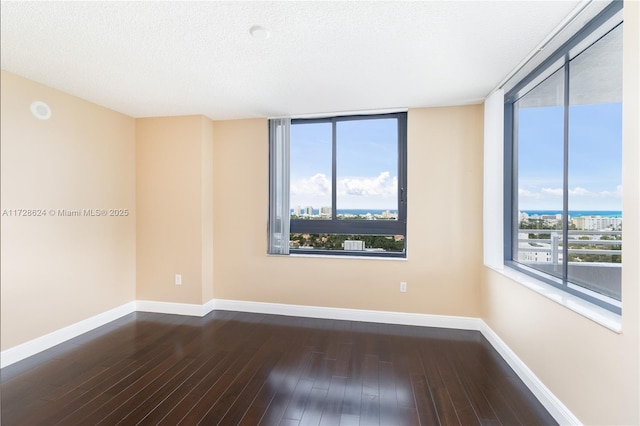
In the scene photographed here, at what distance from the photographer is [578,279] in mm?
1938

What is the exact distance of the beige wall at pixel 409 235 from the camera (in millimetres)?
3104

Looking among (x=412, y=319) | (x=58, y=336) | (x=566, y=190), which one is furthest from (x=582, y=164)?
(x=58, y=336)

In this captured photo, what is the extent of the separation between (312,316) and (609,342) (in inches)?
102

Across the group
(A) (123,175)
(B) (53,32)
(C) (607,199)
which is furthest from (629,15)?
(A) (123,175)

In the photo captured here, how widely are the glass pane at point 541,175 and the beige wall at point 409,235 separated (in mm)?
413

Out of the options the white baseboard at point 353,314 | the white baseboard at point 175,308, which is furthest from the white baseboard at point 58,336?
the white baseboard at point 353,314

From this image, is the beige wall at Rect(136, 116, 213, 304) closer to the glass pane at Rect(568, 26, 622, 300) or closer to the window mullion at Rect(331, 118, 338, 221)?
the window mullion at Rect(331, 118, 338, 221)

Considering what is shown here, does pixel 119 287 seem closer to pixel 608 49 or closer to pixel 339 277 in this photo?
pixel 339 277

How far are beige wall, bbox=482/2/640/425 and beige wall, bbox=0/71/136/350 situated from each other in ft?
13.5

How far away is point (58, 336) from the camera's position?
2.73 meters

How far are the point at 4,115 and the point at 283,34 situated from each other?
2.37 m

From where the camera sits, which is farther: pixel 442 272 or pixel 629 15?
pixel 442 272

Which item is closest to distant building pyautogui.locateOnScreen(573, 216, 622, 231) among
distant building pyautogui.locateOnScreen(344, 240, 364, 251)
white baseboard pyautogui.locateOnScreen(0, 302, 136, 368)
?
distant building pyautogui.locateOnScreen(344, 240, 364, 251)

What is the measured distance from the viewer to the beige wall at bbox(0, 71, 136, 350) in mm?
2367
